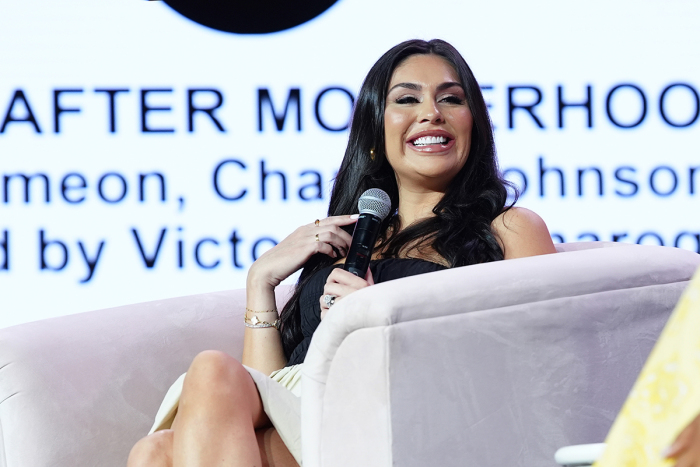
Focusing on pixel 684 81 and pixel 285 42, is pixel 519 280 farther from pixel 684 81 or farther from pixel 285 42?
pixel 684 81

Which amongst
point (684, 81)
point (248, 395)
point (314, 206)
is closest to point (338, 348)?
point (248, 395)

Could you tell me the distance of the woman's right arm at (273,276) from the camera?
1699 mm

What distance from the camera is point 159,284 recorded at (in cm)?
279

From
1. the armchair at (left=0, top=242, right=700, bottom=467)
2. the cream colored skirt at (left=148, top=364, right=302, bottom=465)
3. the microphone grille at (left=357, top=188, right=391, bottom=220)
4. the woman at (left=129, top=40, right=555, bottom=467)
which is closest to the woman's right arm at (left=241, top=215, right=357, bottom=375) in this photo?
the woman at (left=129, top=40, right=555, bottom=467)

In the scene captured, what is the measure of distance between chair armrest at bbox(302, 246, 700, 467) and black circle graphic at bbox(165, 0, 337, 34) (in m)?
2.02

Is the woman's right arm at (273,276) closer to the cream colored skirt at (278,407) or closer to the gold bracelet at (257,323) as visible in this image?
the gold bracelet at (257,323)

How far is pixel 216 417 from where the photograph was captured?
1091 millimetres

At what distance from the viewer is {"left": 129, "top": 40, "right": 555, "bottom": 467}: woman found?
1.68 metres

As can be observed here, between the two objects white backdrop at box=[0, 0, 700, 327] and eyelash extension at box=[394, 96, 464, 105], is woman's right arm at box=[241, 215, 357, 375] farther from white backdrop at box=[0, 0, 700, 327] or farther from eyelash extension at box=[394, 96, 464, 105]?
white backdrop at box=[0, 0, 700, 327]

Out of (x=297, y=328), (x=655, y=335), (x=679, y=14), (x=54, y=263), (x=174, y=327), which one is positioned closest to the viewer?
(x=655, y=335)

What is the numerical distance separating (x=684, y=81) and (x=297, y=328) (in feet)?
6.39

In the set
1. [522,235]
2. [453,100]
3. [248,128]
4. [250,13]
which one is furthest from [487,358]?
[250,13]

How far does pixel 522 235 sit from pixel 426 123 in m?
0.37

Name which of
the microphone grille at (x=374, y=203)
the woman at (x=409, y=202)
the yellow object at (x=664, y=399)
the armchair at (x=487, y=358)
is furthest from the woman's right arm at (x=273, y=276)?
the yellow object at (x=664, y=399)
